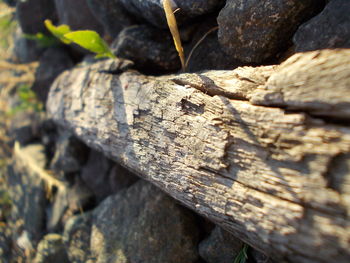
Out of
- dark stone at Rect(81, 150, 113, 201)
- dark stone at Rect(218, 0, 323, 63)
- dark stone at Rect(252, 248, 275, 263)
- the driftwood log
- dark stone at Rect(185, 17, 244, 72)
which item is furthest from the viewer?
dark stone at Rect(81, 150, 113, 201)

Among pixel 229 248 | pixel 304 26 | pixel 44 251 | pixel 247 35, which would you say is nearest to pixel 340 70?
pixel 304 26

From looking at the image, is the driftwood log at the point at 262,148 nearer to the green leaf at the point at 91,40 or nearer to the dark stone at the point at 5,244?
the green leaf at the point at 91,40

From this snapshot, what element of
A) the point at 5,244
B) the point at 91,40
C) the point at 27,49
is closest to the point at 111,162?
the point at 91,40

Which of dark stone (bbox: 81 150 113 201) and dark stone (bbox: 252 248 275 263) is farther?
dark stone (bbox: 81 150 113 201)

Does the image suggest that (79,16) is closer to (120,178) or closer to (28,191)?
(120,178)

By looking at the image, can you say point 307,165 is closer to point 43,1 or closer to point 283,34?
point 283,34

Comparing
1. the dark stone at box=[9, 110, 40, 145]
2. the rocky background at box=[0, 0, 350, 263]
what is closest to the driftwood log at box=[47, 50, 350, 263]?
the rocky background at box=[0, 0, 350, 263]

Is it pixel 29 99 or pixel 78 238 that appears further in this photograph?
pixel 29 99

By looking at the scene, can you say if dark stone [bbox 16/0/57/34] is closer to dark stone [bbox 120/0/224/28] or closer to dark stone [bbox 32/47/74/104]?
dark stone [bbox 32/47/74/104]
